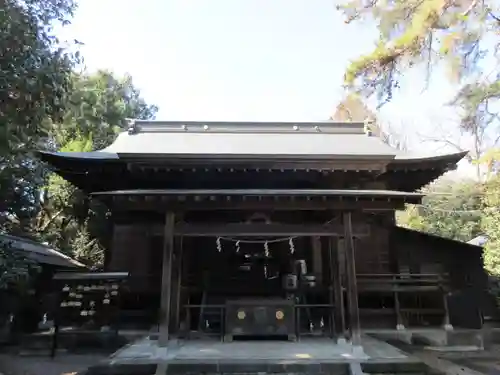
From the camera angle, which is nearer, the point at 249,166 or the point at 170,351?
the point at 170,351

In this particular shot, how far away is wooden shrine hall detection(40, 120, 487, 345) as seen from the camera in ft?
26.0

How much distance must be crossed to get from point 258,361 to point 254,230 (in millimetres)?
2508

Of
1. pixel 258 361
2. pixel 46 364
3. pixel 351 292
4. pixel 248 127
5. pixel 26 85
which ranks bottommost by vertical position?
pixel 46 364

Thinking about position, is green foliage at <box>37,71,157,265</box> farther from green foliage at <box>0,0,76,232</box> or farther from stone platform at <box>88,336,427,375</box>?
stone platform at <box>88,336,427,375</box>

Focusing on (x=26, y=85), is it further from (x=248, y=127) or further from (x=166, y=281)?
(x=248, y=127)

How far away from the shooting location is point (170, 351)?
7.29m

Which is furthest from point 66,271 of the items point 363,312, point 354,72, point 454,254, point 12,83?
point 454,254

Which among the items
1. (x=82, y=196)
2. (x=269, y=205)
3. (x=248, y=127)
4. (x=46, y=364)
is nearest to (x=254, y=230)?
(x=269, y=205)

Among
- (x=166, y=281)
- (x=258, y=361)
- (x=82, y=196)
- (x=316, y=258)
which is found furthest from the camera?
(x=82, y=196)

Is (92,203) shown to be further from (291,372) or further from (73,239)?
(291,372)

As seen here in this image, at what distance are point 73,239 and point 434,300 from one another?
663 inches

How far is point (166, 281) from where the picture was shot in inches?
294

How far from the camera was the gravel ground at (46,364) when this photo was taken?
23.9 ft

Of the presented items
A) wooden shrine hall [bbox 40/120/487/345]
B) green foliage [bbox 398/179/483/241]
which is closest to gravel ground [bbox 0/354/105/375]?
wooden shrine hall [bbox 40/120/487/345]
